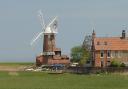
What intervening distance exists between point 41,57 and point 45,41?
5051 millimetres

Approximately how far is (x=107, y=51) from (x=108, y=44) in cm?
173

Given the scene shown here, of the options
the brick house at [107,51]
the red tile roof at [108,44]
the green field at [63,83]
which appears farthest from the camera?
the red tile roof at [108,44]

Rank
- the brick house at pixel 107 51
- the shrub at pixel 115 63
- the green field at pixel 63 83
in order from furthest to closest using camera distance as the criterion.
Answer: the brick house at pixel 107 51
the shrub at pixel 115 63
the green field at pixel 63 83

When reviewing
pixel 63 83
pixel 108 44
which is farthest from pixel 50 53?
pixel 63 83

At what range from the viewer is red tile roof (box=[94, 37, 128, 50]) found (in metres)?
119

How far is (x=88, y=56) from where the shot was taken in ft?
411

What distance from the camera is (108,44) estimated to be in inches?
4683

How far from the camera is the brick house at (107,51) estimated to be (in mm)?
117688

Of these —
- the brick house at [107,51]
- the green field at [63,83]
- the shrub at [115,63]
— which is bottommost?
the green field at [63,83]

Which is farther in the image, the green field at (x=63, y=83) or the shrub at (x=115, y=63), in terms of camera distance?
the shrub at (x=115, y=63)

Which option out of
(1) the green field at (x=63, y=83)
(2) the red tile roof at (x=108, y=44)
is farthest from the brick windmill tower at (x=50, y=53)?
(1) the green field at (x=63, y=83)

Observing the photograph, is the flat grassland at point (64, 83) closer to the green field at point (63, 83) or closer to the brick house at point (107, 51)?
the green field at point (63, 83)

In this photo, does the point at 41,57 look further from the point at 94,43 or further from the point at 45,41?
the point at 94,43

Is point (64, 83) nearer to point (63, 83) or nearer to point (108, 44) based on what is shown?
point (63, 83)
